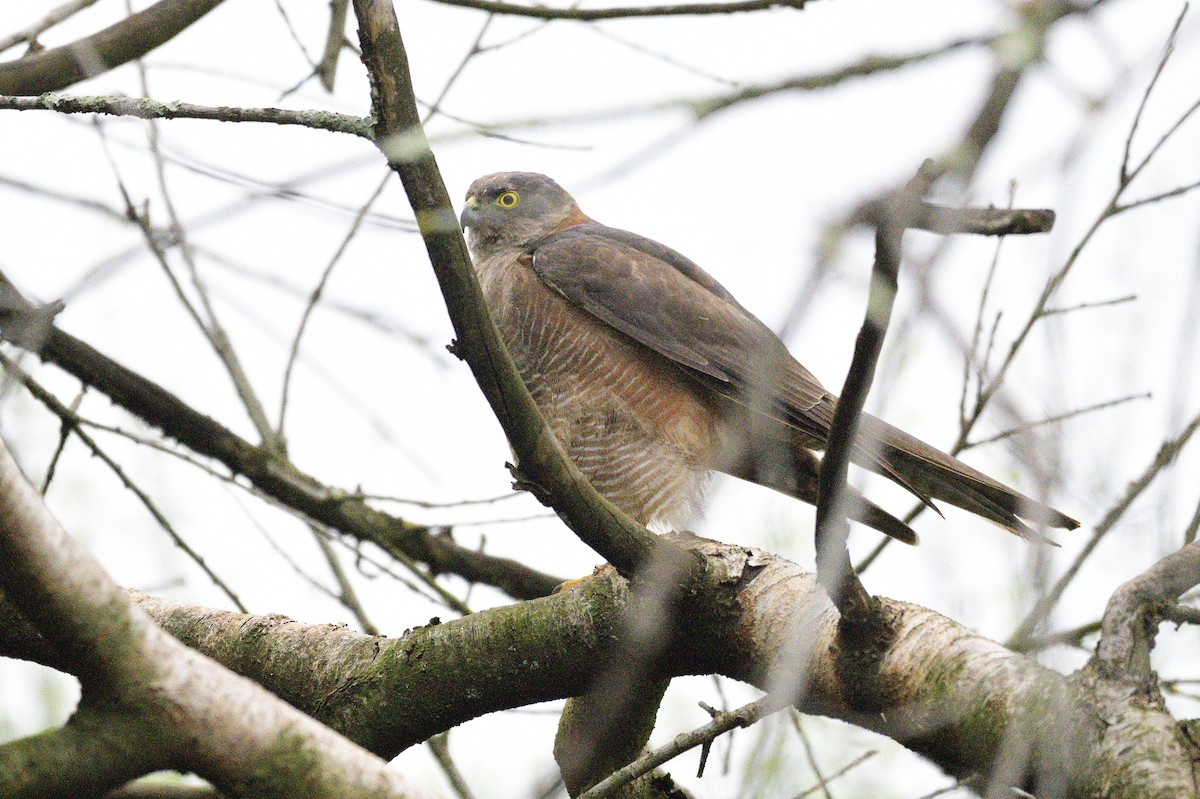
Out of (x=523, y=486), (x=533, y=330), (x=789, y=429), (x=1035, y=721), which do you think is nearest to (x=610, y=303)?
(x=533, y=330)

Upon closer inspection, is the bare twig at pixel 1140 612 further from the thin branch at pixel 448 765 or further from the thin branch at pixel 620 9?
the thin branch at pixel 448 765

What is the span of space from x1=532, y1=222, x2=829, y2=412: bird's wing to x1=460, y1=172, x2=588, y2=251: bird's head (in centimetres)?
48

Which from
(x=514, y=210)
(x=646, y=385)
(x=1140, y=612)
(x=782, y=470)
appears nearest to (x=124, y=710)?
(x=1140, y=612)

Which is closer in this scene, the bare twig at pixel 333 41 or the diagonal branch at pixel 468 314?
the diagonal branch at pixel 468 314

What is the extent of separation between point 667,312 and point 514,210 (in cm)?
136

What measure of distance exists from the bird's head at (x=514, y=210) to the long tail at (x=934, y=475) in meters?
2.38

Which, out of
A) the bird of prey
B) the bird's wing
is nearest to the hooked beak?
the bird's wing

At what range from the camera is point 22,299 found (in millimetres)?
4156

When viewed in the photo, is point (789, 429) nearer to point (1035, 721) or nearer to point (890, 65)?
point (1035, 721)

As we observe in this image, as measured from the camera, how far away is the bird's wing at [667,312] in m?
4.94

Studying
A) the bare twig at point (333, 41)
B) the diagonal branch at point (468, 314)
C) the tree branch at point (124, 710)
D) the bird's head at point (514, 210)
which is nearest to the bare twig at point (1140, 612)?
the diagonal branch at point (468, 314)

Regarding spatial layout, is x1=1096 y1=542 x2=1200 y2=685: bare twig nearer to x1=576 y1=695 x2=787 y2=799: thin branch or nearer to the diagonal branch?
A: x1=576 y1=695 x2=787 y2=799: thin branch

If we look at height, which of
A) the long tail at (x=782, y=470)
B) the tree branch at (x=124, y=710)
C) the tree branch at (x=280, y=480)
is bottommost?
the tree branch at (x=124, y=710)

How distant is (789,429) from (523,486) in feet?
7.20
